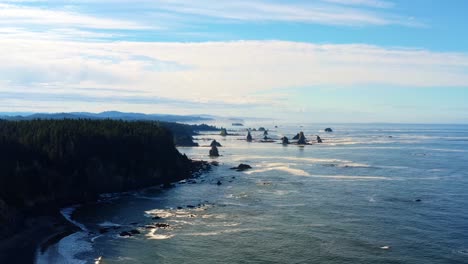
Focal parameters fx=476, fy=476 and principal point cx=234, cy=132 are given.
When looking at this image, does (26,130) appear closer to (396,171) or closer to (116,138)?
(116,138)

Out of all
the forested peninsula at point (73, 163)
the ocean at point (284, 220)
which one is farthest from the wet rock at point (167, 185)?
the ocean at point (284, 220)

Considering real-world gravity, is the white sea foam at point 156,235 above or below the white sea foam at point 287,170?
below

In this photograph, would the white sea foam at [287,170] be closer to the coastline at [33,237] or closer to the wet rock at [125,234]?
the coastline at [33,237]

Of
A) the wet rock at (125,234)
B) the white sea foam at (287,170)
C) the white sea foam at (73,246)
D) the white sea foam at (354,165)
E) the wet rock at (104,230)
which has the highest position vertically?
the white sea foam at (354,165)

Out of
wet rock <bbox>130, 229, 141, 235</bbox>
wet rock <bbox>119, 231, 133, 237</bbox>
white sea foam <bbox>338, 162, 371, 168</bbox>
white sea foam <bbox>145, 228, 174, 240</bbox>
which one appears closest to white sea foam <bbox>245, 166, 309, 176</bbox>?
white sea foam <bbox>338, 162, 371, 168</bbox>

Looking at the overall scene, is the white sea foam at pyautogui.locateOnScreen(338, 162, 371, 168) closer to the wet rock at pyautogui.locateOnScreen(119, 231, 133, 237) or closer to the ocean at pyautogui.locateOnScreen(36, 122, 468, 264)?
the ocean at pyautogui.locateOnScreen(36, 122, 468, 264)

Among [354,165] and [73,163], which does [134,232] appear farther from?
[354,165]

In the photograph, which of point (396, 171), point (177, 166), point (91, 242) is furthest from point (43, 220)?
point (396, 171)
